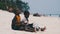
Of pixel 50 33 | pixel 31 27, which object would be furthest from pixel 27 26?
pixel 50 33

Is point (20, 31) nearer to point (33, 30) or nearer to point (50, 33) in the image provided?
point (33, 30)

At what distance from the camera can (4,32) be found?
11086mm

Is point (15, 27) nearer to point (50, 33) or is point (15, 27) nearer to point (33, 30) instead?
point (33, 30)

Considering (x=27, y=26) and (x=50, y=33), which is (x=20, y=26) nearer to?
(x=27, y=26)

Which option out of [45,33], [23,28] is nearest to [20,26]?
[23,28]

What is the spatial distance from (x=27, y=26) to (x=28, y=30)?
0.61 ft

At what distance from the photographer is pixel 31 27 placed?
37.6ft

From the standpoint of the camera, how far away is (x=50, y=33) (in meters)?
11.6

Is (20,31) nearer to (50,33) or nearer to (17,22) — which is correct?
(17,22)

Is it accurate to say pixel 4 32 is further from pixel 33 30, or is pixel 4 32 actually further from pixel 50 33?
pixel 50 33

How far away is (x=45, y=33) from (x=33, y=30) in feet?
1.83

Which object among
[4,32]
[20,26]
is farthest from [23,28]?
[4,32]

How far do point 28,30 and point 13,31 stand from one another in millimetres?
706

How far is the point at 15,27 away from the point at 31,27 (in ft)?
2.33
